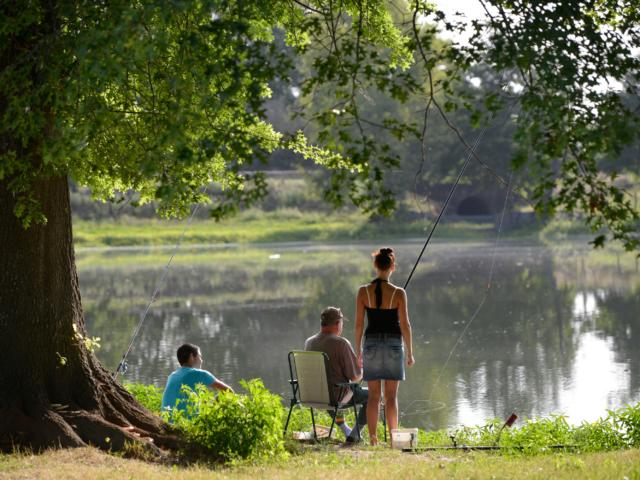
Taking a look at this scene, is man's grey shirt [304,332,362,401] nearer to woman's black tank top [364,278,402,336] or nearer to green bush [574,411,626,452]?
woman's black tank top [364,278,402,336]

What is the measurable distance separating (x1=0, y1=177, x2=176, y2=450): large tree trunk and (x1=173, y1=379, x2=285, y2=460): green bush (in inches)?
12.5

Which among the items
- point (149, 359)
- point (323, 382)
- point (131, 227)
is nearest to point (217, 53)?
point (323, 382)

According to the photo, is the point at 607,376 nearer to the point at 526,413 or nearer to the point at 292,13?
the point at 526,413

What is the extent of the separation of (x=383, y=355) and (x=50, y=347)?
231 centimetres

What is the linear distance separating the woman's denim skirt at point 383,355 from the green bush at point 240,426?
1.03 metres

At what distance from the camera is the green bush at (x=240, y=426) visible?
7.20 metres

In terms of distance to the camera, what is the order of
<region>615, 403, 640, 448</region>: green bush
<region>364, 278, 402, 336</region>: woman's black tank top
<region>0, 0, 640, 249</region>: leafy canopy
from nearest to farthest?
1. <region>0, 0, 640, 249</region>: leafy canopy
2. <region>364, 278, 402, 336</region>: woman's black tank top
3. <region>615, 403, 640, 448</region>: green bush

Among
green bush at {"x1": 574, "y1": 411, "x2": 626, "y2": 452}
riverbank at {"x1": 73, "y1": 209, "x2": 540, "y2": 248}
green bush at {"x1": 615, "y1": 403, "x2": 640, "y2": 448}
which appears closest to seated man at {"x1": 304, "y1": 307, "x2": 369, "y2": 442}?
green bush at {"x1": 574, "y1": 411, "x2": 626, "y2": 452}

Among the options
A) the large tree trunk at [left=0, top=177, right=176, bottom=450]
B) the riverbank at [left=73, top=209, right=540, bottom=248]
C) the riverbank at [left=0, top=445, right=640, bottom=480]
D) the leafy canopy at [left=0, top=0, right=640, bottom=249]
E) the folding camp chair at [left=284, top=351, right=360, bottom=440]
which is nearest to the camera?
the leafy canopy at [left=0, top=0, right=640, bottom=249]

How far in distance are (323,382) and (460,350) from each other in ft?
26.8

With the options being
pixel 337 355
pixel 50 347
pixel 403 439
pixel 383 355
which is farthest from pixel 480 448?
pixel 50 347

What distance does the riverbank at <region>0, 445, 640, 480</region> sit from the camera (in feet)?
20.7

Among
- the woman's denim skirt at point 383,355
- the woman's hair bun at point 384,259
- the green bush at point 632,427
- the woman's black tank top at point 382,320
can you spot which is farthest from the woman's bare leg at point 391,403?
the green bush at point 632,427

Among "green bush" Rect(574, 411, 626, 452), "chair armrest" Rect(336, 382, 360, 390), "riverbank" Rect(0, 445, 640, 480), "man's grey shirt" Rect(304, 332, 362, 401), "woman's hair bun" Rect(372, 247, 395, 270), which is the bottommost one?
"green bush" Rect(574, 411, 626, 452)
